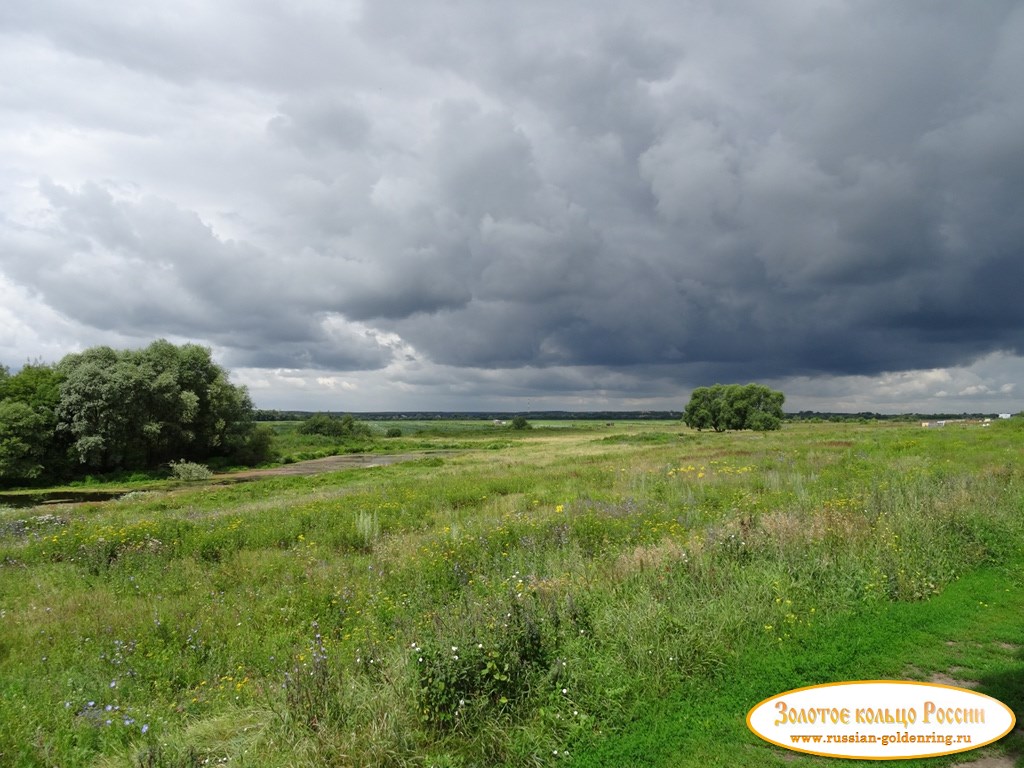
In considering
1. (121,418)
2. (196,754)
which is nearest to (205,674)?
(196,754)

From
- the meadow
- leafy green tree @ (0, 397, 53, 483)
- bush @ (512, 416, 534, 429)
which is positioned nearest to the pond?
leafy green tree @ (0, 397, 53, 483)

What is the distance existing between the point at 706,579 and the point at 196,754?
652 cm

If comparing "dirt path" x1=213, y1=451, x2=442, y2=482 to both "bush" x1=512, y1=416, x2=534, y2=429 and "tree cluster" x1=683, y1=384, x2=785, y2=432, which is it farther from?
"bush" x1=512, y1=416, x2=534, y2=429

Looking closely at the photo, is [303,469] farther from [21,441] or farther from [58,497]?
[21,441]

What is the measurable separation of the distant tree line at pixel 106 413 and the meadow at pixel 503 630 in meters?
38.0

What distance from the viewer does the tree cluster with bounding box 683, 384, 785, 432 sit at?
116 m

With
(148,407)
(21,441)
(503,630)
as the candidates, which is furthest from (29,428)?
(503,630)

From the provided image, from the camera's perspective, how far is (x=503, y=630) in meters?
5.77

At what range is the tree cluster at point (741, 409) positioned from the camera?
116 metres

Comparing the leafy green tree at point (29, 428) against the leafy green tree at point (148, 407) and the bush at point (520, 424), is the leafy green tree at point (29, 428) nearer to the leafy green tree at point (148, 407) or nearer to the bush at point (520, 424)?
the leafy green tree at point (148, 407)

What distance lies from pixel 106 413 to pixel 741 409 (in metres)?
116

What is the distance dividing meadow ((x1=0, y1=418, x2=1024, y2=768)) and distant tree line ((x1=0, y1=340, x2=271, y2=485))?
1497 inches

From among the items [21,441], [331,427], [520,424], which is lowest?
[520,424]

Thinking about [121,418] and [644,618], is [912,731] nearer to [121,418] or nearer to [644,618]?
[644,618]
